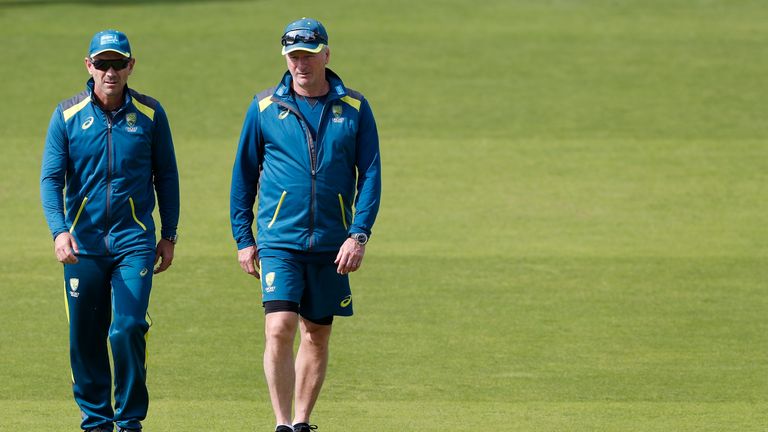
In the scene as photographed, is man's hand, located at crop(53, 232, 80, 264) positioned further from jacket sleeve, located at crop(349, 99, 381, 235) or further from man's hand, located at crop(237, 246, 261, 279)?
jacket sleeve, located at crop(349, 99, 381, 235)

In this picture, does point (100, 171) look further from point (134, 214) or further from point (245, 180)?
point (245, 180)

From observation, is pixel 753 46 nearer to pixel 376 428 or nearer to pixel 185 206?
pixel 185 206

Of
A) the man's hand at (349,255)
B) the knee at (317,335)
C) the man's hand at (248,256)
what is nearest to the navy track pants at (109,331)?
the man's hand at (248,256)

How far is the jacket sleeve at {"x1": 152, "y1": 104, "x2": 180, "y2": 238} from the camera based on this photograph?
8.30 m

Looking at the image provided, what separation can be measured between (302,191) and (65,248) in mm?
1340

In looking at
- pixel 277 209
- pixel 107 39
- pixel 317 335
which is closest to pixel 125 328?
pixel 277 209

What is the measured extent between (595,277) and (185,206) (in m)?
5.19

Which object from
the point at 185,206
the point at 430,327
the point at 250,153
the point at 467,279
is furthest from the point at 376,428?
the point at 185,206

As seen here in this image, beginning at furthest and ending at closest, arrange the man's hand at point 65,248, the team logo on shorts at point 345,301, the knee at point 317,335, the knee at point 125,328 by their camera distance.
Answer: the knee at point 317,335, the team logo on shorts at point 345,301, the knee at point 125,328, the man's hand at point 65,248

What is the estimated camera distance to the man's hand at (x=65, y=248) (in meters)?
7.89

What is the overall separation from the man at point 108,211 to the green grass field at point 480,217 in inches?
39.0

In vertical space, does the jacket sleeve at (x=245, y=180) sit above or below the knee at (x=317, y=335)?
above

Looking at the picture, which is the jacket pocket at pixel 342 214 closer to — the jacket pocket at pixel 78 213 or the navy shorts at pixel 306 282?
the navy shorts at pixel 306 282

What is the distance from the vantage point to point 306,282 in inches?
329
